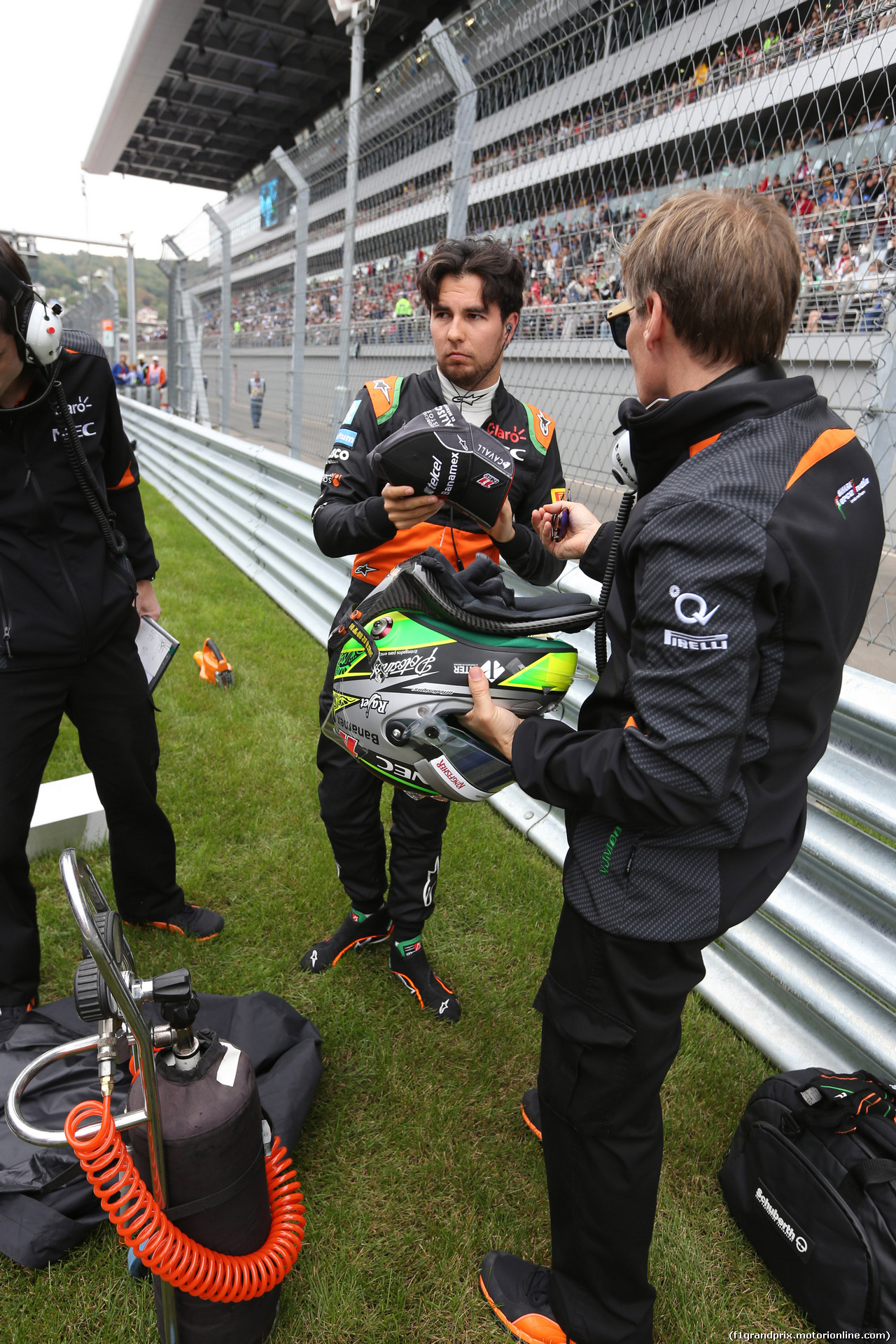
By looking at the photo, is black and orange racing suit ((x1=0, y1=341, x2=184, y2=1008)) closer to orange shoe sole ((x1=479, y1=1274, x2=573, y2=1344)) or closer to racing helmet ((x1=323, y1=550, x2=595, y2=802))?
racing helmet ((x1=323, y1=550, x2=595, y2=802))

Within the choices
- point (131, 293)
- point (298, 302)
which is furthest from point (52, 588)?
point (131, 293)

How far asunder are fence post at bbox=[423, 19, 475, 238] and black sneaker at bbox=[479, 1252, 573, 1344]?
3.93 meters

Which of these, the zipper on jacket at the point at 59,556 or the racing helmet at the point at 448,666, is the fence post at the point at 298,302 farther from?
the racing helmet at the point at 448,666

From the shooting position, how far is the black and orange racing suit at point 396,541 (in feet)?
7.25

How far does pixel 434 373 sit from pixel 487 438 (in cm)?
68

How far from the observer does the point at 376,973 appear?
2.65 metres

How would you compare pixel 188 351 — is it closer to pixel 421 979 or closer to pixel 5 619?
pixel 5 619

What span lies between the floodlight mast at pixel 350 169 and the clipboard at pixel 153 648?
9.17 ft

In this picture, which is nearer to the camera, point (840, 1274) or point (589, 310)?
point (840, 1274)

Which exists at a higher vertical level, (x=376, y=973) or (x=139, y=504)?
(x=139, y=504)

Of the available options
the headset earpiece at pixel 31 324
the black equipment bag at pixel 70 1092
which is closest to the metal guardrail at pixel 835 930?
the black equipment bag at pixel 70 1092

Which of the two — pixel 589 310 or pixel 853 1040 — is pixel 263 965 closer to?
pixel 853 1040

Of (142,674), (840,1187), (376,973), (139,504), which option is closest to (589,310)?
(139,504)

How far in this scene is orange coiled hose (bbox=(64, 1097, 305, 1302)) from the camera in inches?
46.6
